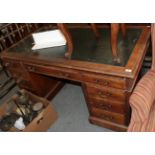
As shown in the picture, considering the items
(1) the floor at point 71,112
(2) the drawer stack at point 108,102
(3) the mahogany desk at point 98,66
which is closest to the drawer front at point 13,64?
(3) the mahogany desk at point 98,66

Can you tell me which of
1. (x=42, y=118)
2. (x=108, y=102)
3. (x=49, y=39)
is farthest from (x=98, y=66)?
(x=42, y=118)

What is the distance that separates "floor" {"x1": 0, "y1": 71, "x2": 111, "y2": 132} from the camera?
1.65m

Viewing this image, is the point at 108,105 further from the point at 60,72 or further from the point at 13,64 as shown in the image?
the point at 13,64

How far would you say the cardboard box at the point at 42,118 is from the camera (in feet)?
4.91

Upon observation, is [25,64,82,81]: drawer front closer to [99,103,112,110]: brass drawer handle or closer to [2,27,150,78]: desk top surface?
[2,27,150,78]: desk top surface

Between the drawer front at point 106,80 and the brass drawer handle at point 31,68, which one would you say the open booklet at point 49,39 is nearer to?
the brass drawer handle at point 31,68

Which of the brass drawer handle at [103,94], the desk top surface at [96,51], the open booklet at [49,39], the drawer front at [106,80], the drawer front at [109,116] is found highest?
the open booklet at [49,39]

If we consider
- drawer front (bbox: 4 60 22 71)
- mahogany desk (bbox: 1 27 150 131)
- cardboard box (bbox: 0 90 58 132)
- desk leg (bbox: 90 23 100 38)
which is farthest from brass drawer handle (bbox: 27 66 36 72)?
desk leg (bbox: 90 23 100 38)

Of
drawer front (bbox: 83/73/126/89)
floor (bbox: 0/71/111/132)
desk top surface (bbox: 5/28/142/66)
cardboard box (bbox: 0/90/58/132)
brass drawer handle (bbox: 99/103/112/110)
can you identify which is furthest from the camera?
floor (bbox: 0/71/111/132)

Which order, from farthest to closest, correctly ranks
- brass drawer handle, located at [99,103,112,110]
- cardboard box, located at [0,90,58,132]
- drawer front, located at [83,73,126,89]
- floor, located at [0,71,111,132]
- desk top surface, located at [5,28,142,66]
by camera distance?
floor, located at [0,71,111,132] → cardboard box, located at [0,90,58,132] → brass drawer handle, located at [99,103,112,110] → desk top surface, located at [5,28,142,66] → drawer front, located at [83,73,126,89]

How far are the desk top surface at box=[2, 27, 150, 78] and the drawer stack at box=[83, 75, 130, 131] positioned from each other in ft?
0.35

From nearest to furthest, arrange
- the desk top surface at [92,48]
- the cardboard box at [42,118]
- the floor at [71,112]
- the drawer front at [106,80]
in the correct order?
the drawer front at [106,80], the desk top surface at [92,48], the cardboard box at [42,118], the floor at [71,112]

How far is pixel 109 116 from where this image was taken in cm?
147

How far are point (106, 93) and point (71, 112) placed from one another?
0.65 m
